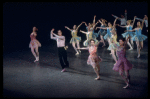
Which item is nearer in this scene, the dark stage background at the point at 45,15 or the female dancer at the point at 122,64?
the female dancer at the point at 122,64

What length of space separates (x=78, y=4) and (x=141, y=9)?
205 inches

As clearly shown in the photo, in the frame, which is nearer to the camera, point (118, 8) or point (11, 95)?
point (11, 95)

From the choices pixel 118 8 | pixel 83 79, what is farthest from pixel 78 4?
pixel 83 79

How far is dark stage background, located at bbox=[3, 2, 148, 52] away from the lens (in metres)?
11.3

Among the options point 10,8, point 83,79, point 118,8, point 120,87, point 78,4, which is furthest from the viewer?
point 118,8

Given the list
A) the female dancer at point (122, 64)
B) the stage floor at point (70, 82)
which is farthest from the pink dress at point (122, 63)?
the stage floor at point (70, 82)

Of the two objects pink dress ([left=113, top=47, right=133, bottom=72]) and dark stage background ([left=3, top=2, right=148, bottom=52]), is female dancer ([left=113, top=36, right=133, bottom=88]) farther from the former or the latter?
dark stage background ([left=3, top=2, right=148, bottom=52])

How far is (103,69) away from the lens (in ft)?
19.0

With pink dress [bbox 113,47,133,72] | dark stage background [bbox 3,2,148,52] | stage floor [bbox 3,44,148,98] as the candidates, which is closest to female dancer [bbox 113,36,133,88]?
pink dress [bbox 113,47,133,72]

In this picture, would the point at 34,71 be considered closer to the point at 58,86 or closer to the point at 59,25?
the point at 58,86

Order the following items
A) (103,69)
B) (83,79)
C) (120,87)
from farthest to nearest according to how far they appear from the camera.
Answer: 1. (103,69)
2. (83,79)
3. (120,87)

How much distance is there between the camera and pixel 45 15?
12.4 meters

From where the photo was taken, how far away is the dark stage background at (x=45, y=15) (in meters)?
11.3

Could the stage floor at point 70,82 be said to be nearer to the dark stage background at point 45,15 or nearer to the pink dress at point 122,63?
the pink dress at point 122,63
